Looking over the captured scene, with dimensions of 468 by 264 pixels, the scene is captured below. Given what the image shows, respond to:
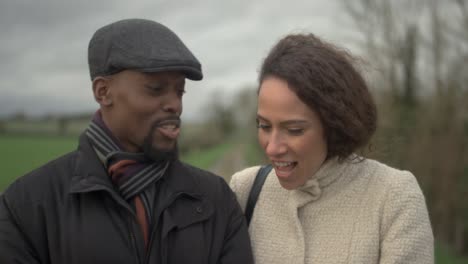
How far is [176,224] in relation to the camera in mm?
2418

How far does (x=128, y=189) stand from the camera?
94.9 inches

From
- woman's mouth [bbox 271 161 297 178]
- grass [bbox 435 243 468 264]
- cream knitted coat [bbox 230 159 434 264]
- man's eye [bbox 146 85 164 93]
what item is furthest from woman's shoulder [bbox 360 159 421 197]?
grass [bbox 435 243 468 264]

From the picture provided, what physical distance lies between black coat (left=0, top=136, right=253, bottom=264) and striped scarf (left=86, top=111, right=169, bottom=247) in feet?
0.14

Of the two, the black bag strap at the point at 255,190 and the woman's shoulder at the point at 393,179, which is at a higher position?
the woman's shoulder at the point at 393,179

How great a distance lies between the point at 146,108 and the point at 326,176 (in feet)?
3.24

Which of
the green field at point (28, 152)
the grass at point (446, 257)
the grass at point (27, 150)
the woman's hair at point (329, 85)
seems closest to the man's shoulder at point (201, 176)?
the woman's hair at point (329, 85)

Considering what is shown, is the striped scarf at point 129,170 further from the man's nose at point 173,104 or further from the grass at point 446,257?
the grass at point 446,257

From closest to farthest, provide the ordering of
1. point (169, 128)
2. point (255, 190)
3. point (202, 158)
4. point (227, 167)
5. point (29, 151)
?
point (169, 128)
point (255, 190)
point (227, 167)
point (29, 151)
point (202, 158)

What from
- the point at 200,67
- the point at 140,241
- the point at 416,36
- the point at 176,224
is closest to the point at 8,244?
the point at 140,241

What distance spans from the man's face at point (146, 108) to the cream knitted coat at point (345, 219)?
704 mm

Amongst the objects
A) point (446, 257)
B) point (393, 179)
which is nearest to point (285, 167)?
point (393, 179)

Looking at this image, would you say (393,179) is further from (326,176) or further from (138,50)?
(138,50)

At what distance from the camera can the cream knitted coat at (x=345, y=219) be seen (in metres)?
2.45

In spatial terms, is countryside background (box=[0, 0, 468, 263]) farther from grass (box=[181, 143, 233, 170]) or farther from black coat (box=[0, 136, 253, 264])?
grass (box=[181, 143, 233, 170])
